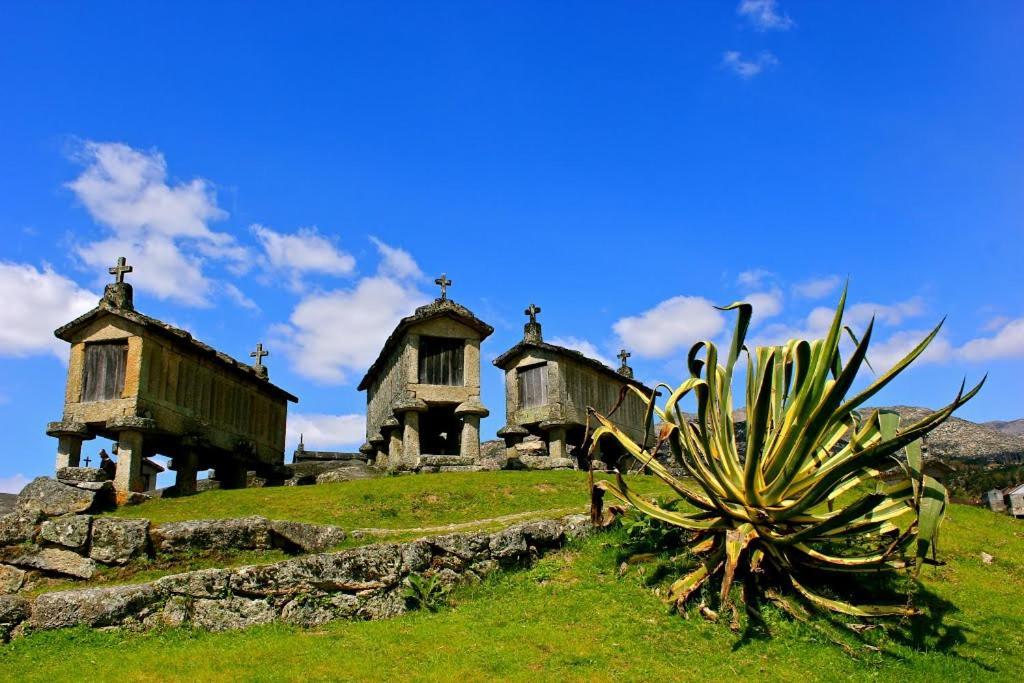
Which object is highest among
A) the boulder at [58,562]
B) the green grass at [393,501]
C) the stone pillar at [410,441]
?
the stone pillar at [410,441]

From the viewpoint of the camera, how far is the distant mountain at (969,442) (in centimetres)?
3884

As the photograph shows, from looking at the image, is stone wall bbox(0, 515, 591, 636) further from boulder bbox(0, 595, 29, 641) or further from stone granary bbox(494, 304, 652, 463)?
stone granary bbox(494, 304, 652, 463)

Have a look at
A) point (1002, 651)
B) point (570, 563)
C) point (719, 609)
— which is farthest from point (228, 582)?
point (1002, 651)

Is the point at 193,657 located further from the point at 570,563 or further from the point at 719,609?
the point at 719,609

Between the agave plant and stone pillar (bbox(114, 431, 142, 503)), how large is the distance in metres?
12.5

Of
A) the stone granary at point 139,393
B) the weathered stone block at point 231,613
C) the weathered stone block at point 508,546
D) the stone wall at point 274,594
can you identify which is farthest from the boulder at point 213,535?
the stone granary at point 139,393

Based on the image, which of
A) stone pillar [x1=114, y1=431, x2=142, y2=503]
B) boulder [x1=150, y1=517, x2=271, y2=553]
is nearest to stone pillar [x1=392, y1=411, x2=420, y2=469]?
stone pillar [x1=114, y1=431, x2=142, y2=503]

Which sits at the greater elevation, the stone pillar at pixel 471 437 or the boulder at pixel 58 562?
the stone pillar at pixel 471 437

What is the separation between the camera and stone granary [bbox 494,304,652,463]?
89.9 feet

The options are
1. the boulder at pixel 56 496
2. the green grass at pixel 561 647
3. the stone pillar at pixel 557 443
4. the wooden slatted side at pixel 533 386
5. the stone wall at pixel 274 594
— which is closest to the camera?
the green grass at pixel 561 647

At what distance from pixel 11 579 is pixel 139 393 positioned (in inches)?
286

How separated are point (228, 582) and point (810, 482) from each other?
8.18 meters

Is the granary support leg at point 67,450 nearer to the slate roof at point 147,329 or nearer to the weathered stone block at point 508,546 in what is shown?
the slate roof at point 147,329

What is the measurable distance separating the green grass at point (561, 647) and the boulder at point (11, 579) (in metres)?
2.99
